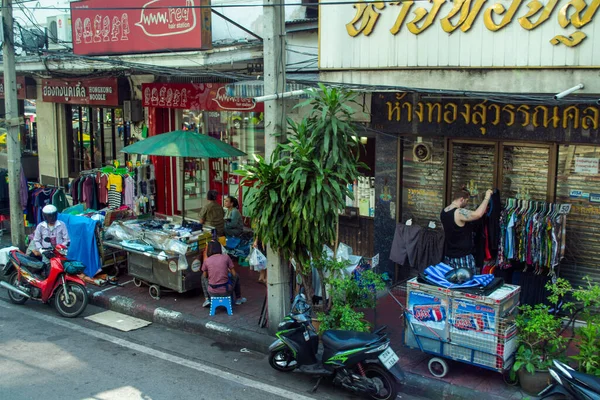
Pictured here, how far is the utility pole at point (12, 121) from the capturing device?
12414 millimetres

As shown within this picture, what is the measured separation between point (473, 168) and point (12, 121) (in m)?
8.67

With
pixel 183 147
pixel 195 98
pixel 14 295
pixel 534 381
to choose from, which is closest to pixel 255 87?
pixel 183 147

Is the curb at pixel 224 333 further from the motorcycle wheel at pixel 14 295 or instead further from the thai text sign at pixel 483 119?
the thai text sign at pixel 483 119

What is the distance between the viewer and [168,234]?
10.9 meters

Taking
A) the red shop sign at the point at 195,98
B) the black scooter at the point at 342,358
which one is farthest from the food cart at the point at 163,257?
the black scooter at the point at 342,358

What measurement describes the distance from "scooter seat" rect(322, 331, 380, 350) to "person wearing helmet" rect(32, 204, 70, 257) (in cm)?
551

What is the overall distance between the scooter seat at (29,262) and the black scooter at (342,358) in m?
4.59

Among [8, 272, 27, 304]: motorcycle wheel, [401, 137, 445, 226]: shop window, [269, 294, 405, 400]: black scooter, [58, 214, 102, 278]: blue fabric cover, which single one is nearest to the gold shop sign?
[401, 137, 445, 226]: shop window

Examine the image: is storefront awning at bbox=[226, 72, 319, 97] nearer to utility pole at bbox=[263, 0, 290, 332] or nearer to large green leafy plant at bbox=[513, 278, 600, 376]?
utility pole at bbox=[263, 0, 290, 332]

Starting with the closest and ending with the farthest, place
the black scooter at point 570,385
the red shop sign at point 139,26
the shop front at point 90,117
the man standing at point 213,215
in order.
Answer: the black scooter at point 570,385 → the red shop sign at point 139,26 → the man standing at point 213,215 → the shop front at point 90,117

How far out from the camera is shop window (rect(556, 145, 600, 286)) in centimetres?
906

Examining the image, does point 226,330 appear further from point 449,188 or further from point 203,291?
point 449,188

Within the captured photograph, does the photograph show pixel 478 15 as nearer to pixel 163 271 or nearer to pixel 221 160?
pixel 163 271

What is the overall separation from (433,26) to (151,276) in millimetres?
5984
